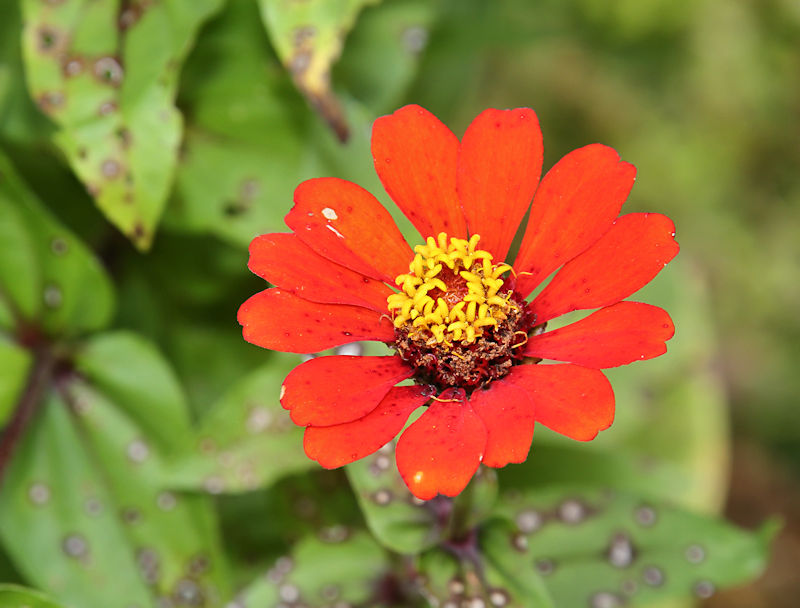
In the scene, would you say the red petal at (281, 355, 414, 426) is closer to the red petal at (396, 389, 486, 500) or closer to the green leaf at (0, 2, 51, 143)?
the red petal at (396, 389, 486, 500)

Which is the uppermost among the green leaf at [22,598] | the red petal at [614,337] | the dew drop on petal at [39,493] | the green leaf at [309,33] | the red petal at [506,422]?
the green leaf at [309,33]

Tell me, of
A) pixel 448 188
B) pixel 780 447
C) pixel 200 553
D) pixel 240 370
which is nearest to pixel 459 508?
pixel 448 188

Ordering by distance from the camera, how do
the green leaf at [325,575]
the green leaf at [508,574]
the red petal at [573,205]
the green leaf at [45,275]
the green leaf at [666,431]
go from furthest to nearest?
the green leaf at [666,431] → the green leaf at [45,275] → the green leaf at [325,575] → the green leaf at [508,574] → the red petal at [573,205]

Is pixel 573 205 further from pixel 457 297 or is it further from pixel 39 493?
pixel 39 493

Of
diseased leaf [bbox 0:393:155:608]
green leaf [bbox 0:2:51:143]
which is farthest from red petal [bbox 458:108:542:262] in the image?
green leaf [bbox 0:2:51:143]

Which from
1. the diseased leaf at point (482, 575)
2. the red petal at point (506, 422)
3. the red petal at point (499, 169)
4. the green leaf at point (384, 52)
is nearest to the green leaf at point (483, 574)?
the diseased leaf at point (482, 575)

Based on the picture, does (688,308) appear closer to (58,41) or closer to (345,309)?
(345,309)

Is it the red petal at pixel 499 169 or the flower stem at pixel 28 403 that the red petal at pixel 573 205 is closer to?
the red petal at pixel 499 169
